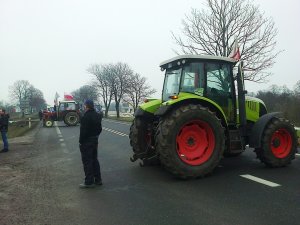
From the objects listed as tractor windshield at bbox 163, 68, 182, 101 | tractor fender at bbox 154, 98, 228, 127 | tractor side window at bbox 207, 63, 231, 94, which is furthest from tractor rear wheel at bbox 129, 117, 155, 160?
tractor side window at bbox 207, 63, 231, 94

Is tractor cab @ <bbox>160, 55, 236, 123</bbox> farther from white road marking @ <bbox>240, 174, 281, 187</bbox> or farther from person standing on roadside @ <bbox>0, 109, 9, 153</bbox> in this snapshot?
person standing on roadside @ <bbox>0, 109, 9, 153</bbox>

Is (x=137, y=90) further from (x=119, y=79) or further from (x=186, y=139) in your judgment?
(x=186, y=139)

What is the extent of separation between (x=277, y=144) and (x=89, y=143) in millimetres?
4370

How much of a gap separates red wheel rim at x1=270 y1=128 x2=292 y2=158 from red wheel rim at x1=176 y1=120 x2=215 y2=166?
1699mm

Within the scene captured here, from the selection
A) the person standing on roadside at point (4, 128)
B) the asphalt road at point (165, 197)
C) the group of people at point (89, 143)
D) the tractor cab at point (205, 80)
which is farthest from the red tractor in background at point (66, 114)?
the group of people at point (89, 143)

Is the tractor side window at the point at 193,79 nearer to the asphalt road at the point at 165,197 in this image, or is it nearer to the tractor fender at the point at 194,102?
the tractor fender at the point at 194,102

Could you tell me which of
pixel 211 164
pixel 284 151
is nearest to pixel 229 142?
pixel 211 164

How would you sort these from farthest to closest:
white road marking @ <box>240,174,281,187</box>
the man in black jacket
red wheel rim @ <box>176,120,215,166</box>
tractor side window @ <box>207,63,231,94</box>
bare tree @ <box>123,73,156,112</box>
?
bare tree @ <box>123,73,156,112</box> < tractor side window @ <box>207,63,231,94</box> < red wheel rim @ <box>176,120,215,166</box> < the man in black jacket < white road marking @ <box>240,174,281,187</box>

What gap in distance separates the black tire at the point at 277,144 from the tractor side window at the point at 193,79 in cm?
183

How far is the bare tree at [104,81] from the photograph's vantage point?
76562mm

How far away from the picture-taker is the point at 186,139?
7938 millimetres

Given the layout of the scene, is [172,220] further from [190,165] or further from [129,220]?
[190,165]

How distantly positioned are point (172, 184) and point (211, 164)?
101cm

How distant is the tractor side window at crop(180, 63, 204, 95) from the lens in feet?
27.4
